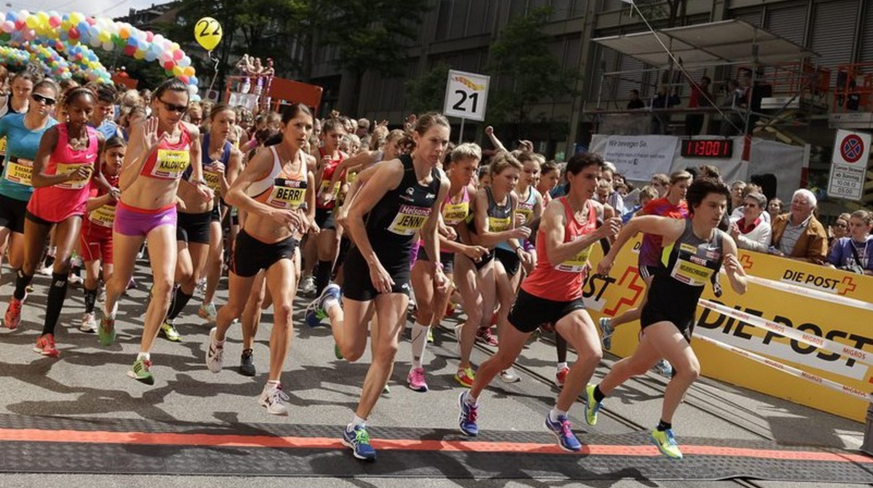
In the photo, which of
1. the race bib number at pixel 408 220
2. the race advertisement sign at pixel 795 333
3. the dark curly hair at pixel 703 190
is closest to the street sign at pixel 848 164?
the race advertisement sign at pixel 795 333

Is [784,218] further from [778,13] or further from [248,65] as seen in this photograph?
[778,13]

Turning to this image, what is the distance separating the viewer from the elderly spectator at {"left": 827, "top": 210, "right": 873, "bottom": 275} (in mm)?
9844

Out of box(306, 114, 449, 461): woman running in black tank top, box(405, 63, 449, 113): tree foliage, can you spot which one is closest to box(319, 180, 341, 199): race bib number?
box(306, 114, 449, 461): woman running in black tank top

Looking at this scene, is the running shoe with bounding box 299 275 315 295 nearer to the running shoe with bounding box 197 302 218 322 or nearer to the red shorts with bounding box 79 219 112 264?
the running shoe with bounding box 197 302 218 322

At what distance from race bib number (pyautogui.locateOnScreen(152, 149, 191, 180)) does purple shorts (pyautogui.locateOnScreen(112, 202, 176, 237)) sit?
0.25m

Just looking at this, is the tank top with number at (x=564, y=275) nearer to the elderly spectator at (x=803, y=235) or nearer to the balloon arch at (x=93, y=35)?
the elderly spectator at (x=803, y=235)

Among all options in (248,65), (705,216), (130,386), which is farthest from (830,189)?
(248,65)

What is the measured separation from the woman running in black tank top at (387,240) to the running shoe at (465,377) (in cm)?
210

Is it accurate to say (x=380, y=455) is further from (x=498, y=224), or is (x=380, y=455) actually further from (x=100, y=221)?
(x=100, y=221)

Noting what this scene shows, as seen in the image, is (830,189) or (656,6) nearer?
(830,189)

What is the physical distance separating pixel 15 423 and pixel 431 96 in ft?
99.1

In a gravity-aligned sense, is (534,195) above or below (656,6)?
below

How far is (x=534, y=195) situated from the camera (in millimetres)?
8469

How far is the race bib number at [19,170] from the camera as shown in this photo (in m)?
6.73
